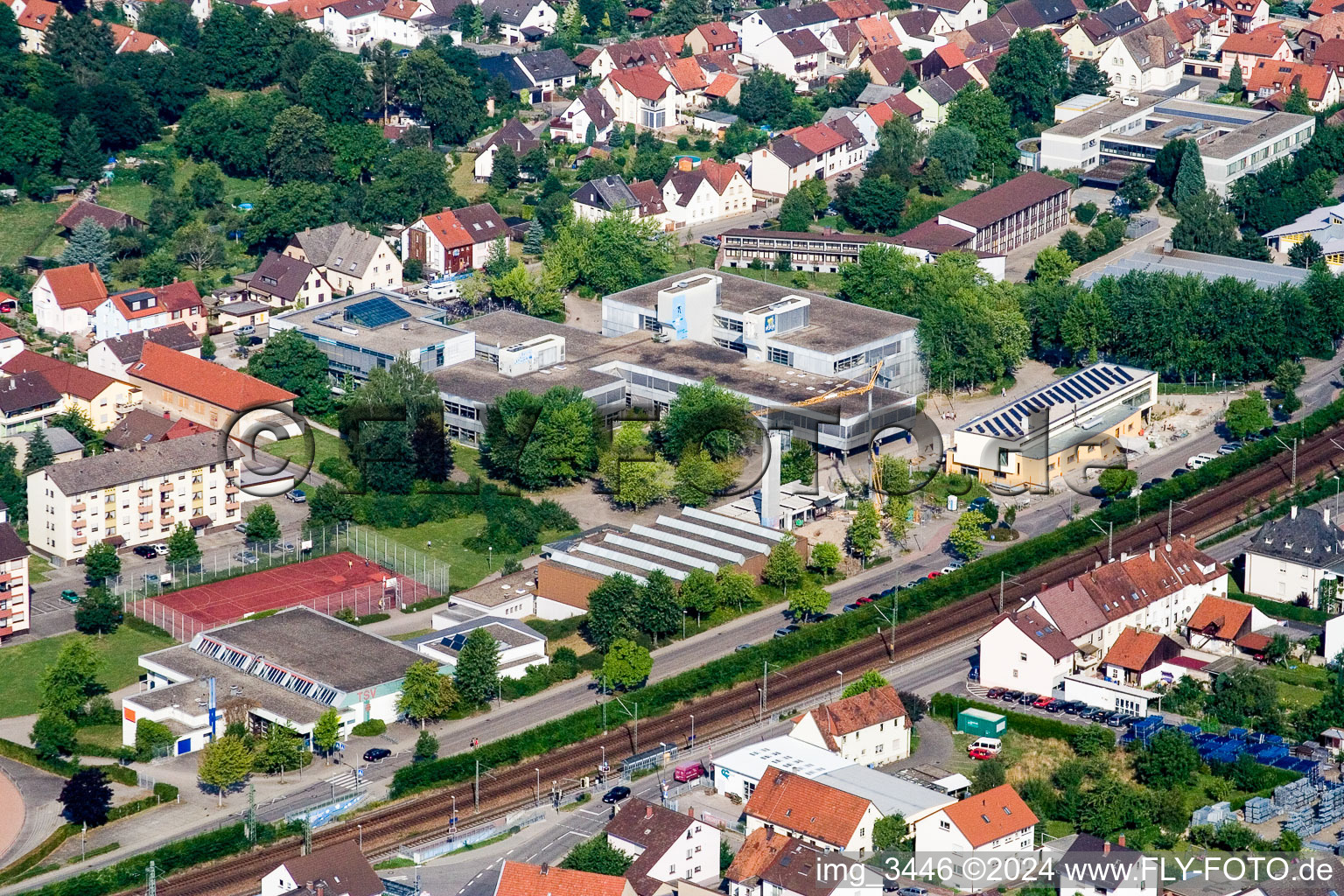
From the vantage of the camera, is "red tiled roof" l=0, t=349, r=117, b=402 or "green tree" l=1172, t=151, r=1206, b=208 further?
"green tree" l=1172, t=151, r=1206, b=208

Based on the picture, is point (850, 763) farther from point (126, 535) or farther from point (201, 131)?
point (201, 131)

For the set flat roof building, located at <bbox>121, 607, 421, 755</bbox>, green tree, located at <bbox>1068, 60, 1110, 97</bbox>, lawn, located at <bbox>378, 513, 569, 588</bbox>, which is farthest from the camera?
green tree, located at <bbox>1068, 60, 1110, 97</bbox>

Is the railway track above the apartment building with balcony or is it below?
below

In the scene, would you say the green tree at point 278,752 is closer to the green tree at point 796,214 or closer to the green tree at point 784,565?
the green tree at point 784,565

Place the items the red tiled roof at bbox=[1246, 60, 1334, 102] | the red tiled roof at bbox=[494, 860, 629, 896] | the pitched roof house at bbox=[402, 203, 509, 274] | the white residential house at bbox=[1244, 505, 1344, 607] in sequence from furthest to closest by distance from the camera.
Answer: the red tiled roof at bbox=[1246, 60, 1334, 102] → the pitched roof house at bbox=[402, 203, 509, 274] → the white residential house at bbox=[1244, 505, 1344, 607] → the red tiled roof at bbox=[494, 860, 629, 896]

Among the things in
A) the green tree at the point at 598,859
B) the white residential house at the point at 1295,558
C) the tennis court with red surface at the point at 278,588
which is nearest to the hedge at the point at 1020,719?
the white residential house at the point at 1295,558

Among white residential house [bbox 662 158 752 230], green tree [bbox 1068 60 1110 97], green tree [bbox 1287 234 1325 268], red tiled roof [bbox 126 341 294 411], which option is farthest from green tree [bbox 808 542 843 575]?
green tree [bbox 1068 60 1110 97]

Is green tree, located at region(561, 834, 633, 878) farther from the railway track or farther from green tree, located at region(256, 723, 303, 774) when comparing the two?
green tree, located at region(256, 723, 303, 774)
